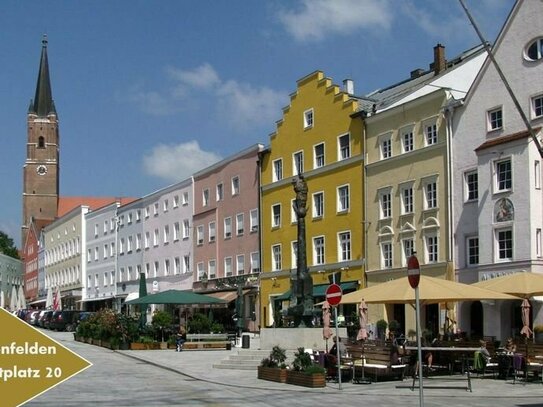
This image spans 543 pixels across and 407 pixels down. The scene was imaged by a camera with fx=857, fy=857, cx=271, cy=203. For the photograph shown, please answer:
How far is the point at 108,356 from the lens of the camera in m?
33.1

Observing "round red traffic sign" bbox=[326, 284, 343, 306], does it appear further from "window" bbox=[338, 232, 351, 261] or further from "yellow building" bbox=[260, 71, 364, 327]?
"window" bbox=[338, 232, 351, 261]

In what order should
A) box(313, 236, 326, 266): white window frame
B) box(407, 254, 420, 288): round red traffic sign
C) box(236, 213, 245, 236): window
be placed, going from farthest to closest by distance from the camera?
box(236, 213, 245, 236): window → box(313, 236, 326, 266): white window frame → box(407, 254, 420, 288): round red traffic sign

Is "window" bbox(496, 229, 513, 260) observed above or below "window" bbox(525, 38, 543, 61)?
below

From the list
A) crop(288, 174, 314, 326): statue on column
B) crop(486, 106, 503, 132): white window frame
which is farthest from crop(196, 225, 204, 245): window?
crop(288, 174, 314, 326): statue on column

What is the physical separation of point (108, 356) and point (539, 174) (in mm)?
18332

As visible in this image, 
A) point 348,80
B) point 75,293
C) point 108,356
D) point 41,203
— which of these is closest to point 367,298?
point 108,356

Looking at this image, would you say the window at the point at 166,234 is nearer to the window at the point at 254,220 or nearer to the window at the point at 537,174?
the window at the point at 254,220

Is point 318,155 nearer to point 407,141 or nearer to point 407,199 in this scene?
point 407,141

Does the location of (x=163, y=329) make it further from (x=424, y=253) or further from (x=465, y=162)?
(x=465, y=162)

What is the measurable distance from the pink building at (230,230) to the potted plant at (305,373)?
32380mm

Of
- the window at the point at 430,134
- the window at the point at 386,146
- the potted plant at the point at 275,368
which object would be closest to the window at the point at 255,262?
the window at the point at 386,146

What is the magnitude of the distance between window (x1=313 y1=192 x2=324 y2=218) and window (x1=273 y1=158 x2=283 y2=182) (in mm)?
3953

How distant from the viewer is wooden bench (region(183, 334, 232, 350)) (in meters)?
37.6

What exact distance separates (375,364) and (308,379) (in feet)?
7.92
